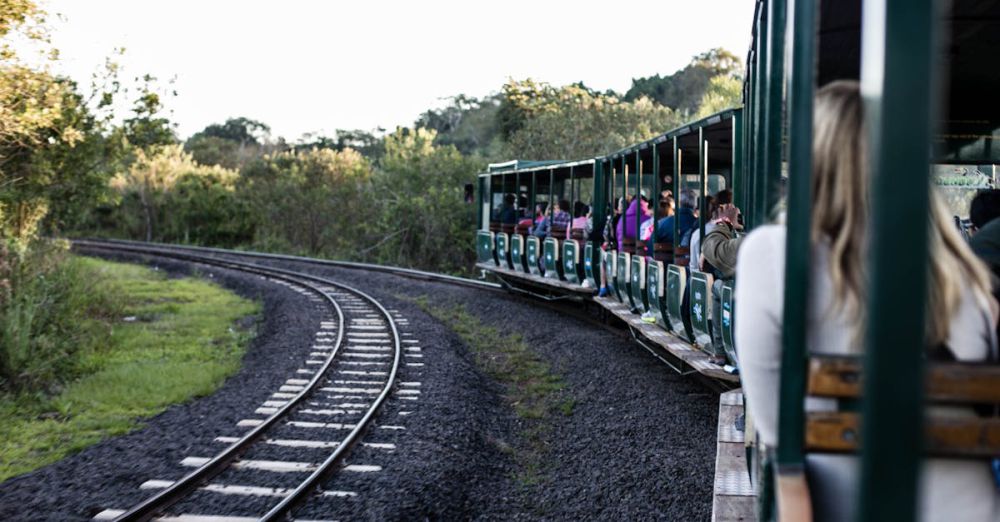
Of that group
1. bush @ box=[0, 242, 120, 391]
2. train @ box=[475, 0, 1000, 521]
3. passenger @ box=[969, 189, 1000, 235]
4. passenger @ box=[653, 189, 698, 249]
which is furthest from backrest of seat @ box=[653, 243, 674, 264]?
bush @ box=[0, 242, 120, 391]

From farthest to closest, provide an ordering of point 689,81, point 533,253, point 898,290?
1. point 689,81
2. point 533,253
3. point 898,290

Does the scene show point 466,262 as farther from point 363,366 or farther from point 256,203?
point 363,366

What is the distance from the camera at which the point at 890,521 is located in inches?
46.1

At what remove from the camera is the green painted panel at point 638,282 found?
11130 millimetres

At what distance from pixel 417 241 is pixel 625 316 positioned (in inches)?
798

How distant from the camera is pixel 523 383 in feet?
37.4

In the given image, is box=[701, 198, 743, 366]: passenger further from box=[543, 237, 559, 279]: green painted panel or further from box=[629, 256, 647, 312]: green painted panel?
box=[543, 237, 559, 279]: green painted panel

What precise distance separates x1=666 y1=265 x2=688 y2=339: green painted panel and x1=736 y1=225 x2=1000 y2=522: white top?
23.9 ft

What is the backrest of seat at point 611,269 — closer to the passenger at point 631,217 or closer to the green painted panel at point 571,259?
the passenger at point 631,217

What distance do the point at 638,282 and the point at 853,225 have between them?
31.6 feet

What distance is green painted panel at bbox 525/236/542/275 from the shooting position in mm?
17125

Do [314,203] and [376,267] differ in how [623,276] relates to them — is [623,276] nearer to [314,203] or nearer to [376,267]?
[376,267]

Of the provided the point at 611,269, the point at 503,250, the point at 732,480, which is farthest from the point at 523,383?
the point at 503,250

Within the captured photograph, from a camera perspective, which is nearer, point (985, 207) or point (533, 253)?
point (985, 207)
